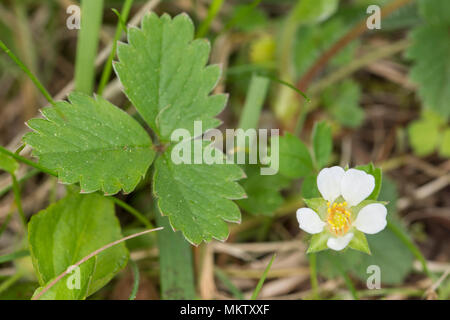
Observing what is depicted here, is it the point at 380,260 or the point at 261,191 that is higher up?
the point at 261,191

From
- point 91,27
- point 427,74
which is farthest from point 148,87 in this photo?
point 427,74

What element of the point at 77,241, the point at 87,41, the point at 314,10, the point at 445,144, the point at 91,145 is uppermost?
the point at 314,10

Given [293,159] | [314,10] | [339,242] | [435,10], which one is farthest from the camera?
[435,10]

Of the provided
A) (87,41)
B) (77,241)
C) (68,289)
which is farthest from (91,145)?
(87,41)

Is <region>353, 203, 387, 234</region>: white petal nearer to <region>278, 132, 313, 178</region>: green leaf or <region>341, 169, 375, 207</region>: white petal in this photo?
<region>341, 169, 375, 207</region>: white petal

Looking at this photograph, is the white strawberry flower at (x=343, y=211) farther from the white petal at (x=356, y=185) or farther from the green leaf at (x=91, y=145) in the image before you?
the green leaf at (x=91, y=145)

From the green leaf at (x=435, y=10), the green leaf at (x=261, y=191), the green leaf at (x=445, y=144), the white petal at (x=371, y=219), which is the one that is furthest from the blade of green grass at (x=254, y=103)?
the green leaf at (x=445, y=144)

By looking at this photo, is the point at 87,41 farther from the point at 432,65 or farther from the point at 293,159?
the point at 432,65
